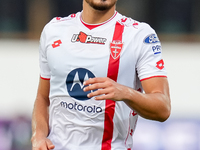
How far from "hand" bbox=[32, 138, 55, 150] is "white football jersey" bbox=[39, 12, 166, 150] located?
70 mm

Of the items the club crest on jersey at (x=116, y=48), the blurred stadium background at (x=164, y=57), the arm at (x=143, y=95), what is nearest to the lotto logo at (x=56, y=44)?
the club crest on jersey at (x=116, y=48)

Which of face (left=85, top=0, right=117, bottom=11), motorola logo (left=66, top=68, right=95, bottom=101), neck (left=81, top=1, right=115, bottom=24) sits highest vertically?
face (left=85, top=0, right=117, bottom=11)

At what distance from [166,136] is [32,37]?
2977 millimetres

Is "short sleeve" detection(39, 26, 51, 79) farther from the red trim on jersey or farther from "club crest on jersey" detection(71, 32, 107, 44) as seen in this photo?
the red trim on jersey

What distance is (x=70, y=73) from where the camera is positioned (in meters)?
2.58

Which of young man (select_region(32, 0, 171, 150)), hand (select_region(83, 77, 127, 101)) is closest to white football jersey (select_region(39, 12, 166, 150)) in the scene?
young man (select_region(32, 0, 171, 150))

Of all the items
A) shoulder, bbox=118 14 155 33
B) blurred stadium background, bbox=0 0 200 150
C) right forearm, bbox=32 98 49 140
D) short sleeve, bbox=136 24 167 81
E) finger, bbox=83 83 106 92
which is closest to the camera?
finger, bbox=83 83 106 92

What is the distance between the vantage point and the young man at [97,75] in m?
2.51

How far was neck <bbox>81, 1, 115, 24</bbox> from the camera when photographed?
8.83 ft

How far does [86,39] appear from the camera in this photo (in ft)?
8.66

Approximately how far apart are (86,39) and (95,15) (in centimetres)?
17

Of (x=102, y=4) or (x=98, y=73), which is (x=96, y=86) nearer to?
(x=98, y=73)

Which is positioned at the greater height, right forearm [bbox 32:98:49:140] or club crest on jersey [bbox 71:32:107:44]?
club crest on jersey [bbox 71:32:107:44]

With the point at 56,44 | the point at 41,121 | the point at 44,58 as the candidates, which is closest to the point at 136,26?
the point at 56,44
